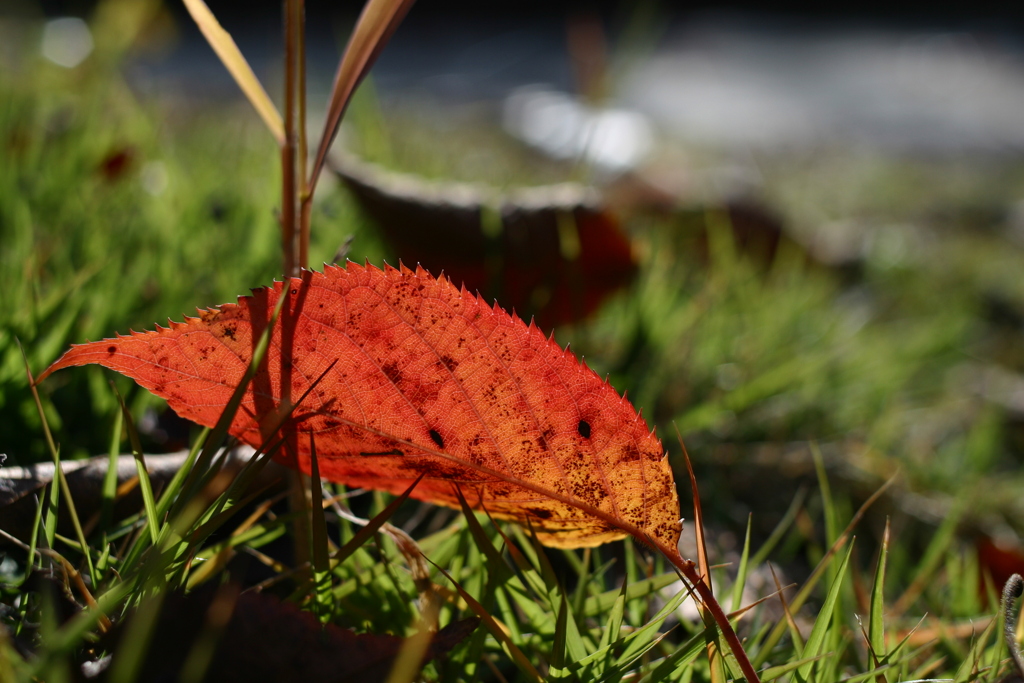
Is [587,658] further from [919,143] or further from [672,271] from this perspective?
[919,143]

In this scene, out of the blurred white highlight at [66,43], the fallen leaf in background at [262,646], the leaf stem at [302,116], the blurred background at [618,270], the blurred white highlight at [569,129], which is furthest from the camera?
the blurred white highlight at [569,129]

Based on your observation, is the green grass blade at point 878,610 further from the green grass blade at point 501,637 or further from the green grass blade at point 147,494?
the green grass blade at point 147,494

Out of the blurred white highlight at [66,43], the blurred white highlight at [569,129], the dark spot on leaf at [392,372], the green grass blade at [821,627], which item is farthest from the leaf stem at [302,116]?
the blurred white highlight at [66,43]

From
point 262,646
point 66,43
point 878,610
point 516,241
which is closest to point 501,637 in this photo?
point 262,646

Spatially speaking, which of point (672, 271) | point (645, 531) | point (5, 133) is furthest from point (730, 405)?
point (5, 133)

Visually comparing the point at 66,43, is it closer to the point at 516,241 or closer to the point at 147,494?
the point at 516,241

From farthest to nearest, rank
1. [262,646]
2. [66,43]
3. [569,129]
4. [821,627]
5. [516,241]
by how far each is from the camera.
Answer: [569,129] → [66,43] → [516,241] → [821,627] → [262,646]

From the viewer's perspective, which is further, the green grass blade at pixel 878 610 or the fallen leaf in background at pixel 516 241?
the fallen leaf in background at pixel 516 241
